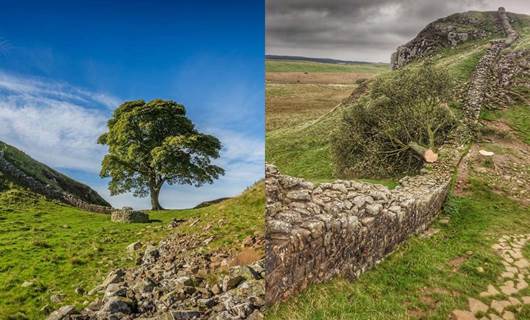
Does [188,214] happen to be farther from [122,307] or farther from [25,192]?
[25,192]

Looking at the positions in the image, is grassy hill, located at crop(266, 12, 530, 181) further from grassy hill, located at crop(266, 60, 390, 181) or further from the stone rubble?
the stone rubble

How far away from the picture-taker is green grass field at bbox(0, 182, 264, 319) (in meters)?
2.79

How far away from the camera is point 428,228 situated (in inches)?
294

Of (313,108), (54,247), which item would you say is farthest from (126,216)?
(313,108)

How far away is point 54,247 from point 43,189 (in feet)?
1.39

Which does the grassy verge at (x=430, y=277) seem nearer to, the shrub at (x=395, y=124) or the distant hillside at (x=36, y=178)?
the shrub at (x=395, y=124)

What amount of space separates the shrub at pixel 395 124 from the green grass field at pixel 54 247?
414 cm

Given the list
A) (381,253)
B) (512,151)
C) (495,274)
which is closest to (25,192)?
(381,253)

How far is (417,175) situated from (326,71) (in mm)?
2941

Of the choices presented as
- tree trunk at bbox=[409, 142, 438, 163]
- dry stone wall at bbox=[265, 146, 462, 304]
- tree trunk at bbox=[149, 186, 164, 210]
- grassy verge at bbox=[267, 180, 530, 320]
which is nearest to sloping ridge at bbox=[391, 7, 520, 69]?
tree trunk at bbox=[409, 142, 438, 163]

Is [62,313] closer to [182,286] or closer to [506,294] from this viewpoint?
[182,286]

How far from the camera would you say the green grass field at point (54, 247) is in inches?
110

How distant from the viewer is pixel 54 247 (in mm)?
2957

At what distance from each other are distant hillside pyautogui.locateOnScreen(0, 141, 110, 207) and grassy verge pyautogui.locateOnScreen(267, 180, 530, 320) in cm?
204
